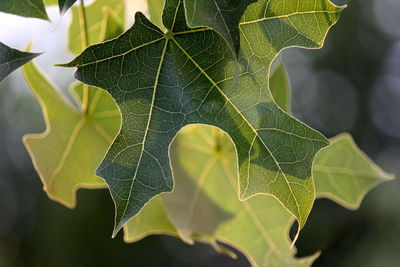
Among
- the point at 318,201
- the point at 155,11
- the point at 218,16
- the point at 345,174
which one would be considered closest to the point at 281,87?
the point at 345,174

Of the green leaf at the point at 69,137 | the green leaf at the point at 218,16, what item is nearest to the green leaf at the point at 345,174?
the green leaf at the point at 69,137

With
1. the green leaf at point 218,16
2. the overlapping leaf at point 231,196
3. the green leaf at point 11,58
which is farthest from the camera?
the overlapping leaf at point 231,196

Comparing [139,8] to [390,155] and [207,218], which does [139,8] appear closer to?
[207,218]

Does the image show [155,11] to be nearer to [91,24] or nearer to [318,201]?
[91,24]

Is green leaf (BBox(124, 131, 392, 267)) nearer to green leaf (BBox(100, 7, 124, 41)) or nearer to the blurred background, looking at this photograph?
green leaf (BBox(100, 7, 124, 41))

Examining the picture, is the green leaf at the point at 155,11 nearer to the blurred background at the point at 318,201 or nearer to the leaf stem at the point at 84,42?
the leaf stem at the point at 84,42

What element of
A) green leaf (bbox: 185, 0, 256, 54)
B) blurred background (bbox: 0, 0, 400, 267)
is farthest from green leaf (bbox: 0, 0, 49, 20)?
blurred background (bbox: 0, 0, 400, 267)

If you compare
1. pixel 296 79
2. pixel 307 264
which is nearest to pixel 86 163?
pixel 307 264
